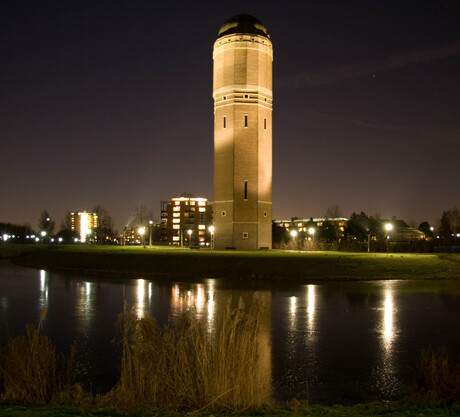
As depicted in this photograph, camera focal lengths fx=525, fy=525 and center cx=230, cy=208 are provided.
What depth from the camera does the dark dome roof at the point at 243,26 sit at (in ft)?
167

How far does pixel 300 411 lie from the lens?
7.18m

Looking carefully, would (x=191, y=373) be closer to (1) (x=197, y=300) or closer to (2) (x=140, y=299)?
(1) (x=197, y=300)

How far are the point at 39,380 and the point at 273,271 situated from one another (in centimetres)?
2593

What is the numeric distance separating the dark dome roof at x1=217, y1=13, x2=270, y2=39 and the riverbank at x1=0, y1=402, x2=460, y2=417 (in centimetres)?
4741

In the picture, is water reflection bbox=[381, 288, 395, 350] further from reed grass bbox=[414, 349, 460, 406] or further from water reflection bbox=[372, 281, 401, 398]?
reed grass bbox=[414, 349, 460, 406]

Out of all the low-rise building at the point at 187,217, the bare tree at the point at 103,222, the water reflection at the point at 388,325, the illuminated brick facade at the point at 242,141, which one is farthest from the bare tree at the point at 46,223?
the water reflection at the point at 388,325

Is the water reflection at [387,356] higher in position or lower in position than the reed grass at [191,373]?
lower

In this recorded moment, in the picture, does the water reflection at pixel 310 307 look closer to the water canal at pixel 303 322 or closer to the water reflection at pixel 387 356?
the water canal at pixel 303 322

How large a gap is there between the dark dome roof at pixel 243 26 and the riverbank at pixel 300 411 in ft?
156

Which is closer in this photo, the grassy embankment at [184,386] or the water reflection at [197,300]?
the grassy embankment at [184,386]

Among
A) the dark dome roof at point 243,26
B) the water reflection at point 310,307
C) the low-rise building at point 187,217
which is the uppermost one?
the dark dome roof at point 243,26

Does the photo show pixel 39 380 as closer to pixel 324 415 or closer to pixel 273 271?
pixel 324 415

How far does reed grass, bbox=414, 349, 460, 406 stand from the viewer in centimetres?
770

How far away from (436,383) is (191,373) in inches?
146
